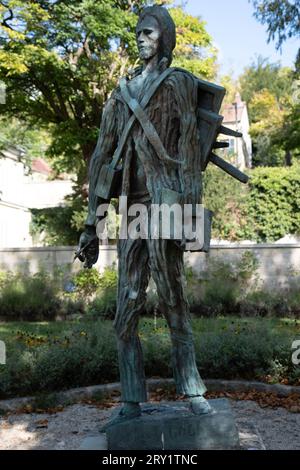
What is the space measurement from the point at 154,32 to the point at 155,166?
3.14ft

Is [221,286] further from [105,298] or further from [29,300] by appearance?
[29,300]

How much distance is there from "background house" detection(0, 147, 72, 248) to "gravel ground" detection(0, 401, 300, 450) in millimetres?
23287

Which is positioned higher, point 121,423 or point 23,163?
point 23,163

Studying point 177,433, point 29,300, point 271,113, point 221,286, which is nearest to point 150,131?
point 177,433

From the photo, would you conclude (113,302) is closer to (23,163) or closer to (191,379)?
(191,379)

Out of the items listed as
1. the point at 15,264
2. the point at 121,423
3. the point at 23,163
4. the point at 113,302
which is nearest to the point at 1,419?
the point at 121,423

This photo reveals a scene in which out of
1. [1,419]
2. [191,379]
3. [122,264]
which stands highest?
[122,264]

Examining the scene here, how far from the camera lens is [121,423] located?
3.96 meters

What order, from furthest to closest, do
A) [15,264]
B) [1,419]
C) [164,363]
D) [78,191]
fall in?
[78,191]
[15,264]
[164,363]
[1,419]

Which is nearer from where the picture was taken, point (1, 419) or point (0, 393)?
point (1, 419)

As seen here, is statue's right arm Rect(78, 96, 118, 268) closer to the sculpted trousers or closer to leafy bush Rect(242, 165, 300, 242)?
the sculpted trousers

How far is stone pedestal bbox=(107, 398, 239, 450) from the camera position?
152 inches

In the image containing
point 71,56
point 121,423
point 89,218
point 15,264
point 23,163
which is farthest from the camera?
point 23,163

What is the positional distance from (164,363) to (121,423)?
3.67 metres
